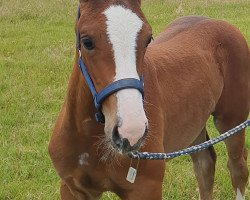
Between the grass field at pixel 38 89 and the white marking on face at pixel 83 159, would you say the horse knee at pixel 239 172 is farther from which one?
the white marking on face at pixel 83 159

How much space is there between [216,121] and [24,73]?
3642 mm

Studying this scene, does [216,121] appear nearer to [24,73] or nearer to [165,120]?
[165,120]

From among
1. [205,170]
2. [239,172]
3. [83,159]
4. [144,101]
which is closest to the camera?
[144,101]

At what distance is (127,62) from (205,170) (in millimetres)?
2221

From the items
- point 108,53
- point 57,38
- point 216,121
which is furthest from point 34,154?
point 57,38

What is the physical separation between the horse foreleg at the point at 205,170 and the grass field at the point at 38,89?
0.19 m

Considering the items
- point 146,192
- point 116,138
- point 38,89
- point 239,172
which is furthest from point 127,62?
point 38,89

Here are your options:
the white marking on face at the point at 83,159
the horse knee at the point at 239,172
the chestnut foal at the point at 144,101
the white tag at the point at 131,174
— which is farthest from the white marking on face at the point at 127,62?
the horse knee at the point at 239,172

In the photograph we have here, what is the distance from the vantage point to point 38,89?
6.47 meters

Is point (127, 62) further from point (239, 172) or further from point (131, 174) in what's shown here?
point (239, 172)

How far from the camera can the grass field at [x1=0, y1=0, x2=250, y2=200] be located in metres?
4.49

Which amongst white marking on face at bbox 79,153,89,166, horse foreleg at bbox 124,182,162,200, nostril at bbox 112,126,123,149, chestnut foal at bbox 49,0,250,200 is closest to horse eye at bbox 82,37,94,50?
chestnut foal at bbox 49,0,250,200

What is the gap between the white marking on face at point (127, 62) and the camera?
2.17m

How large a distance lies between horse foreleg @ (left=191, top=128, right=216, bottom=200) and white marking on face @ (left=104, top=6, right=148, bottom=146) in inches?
82.8
